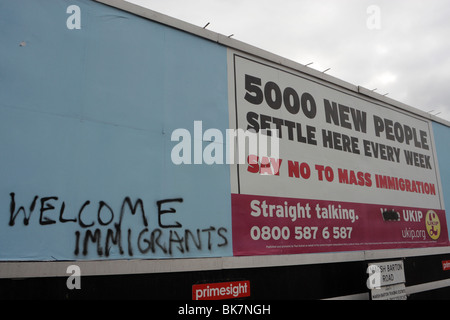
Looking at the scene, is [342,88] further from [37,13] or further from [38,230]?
[38,230]

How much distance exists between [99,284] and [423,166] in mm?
5362

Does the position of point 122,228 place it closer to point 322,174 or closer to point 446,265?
point 322,174

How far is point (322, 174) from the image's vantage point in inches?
162

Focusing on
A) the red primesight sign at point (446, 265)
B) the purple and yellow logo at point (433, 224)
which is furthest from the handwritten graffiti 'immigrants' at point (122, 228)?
the red primesight sign at point (446, 265)

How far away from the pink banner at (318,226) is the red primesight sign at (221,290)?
1.01ft

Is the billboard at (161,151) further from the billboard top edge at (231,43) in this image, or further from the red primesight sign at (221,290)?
the red primesight sign at (221,290)

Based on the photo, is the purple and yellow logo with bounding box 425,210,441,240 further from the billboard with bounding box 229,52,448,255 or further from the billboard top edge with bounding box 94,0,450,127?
the billboard top edge with bounding box 94,0,450,127

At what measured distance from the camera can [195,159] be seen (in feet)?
10.5

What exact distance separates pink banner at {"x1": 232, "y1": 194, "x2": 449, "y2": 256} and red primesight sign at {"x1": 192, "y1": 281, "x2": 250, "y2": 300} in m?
0.31

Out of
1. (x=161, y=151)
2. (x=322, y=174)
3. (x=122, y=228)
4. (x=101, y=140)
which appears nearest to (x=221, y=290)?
(x=122, y=228)

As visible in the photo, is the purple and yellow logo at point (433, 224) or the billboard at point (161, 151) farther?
the purple and yellow logo at point (433, 224)

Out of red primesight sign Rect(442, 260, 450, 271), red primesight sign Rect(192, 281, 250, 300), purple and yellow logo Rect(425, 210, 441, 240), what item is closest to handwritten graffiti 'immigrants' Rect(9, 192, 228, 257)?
red primesight sign Rect(192, 281, 250, 300)

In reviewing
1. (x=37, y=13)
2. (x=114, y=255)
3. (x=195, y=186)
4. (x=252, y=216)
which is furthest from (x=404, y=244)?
(x=37, y=13)

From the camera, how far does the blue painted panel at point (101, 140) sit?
2426 mm
